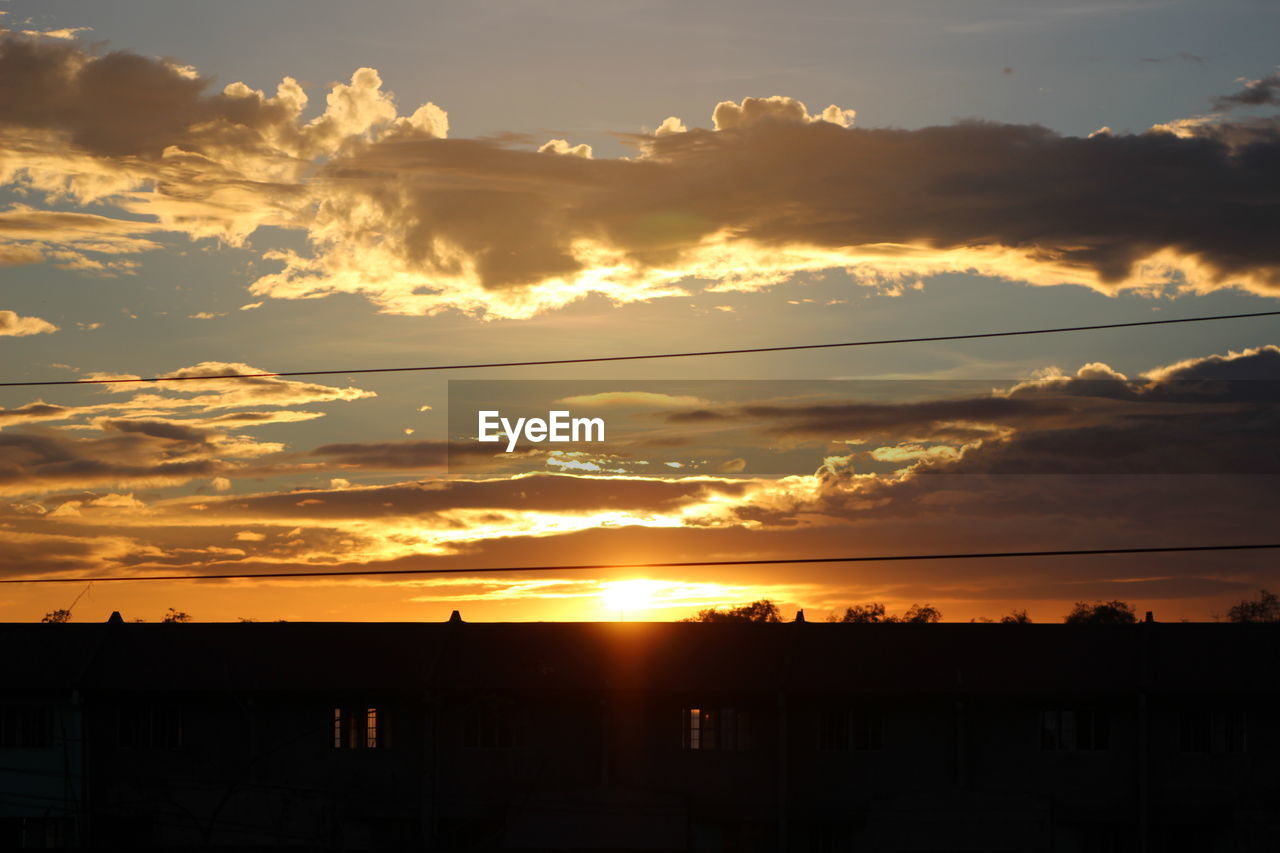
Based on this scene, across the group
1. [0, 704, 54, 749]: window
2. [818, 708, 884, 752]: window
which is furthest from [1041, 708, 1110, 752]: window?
[0, 704, 54, 749]: window

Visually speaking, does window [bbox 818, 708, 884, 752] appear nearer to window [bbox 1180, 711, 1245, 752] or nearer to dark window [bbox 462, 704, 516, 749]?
window [bbox 1180, 711, 1245, 752]

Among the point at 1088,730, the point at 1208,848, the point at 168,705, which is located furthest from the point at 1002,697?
the point at 168,705

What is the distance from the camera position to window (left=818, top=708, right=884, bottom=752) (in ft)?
139

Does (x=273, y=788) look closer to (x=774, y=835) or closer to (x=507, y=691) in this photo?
(x=507, y=691)

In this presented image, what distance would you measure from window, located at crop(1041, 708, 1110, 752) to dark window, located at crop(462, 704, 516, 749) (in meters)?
15.6

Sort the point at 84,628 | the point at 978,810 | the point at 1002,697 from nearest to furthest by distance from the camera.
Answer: the point at 978,810
the point at 1002,697
the point at 84,628

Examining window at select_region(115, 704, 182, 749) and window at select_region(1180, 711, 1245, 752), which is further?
window at select_region(115, 704, 182, 749)

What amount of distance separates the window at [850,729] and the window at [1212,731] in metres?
8.69

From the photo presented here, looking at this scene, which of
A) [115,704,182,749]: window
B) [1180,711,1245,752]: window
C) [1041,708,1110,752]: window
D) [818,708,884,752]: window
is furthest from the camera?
[115,704,182,749]: window

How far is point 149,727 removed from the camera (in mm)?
43812

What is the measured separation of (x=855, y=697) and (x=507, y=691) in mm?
10205

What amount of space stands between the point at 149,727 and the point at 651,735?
15.3m

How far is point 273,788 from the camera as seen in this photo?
40344 millimetres

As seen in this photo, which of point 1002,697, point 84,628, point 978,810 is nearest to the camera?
point 978,810
